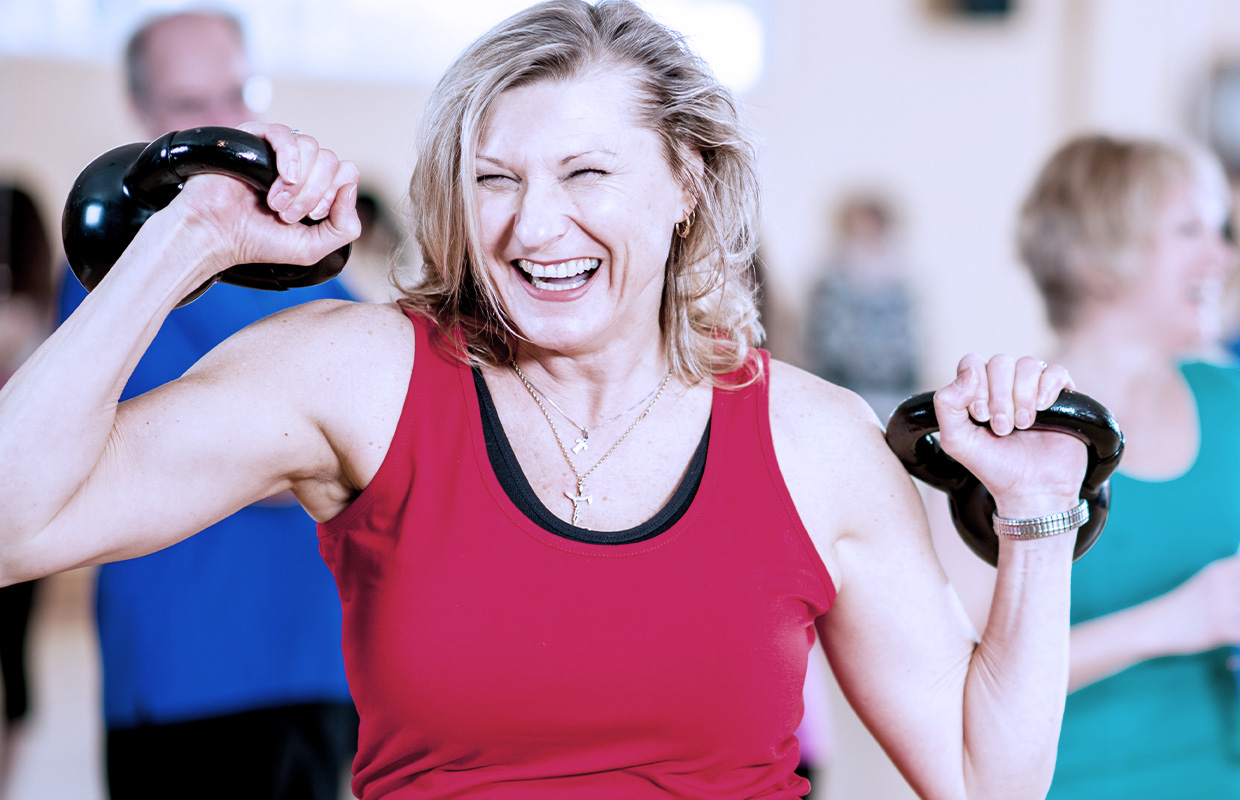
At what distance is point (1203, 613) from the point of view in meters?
1.58

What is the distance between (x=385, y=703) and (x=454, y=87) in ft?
2.11

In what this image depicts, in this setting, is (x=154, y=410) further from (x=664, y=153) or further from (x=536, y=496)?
(x=664, y=153)

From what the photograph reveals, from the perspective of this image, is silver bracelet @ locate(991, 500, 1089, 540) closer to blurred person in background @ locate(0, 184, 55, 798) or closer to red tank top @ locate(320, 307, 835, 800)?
red tank top @ locate(320, 307, 835, 800)

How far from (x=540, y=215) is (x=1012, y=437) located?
0.56 meters

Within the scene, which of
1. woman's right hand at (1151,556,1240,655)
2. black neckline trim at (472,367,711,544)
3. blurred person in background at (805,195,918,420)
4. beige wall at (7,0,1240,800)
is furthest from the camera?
beige wall at (7,0,1240,800)

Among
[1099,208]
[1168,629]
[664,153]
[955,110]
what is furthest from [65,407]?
[955,110]

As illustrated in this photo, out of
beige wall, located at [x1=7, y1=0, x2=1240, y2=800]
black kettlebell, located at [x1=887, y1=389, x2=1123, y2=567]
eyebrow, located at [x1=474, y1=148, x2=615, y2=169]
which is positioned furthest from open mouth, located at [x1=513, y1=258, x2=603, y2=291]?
beige wall, located at [x1=7, y1=0, x2=1240, y2=800]

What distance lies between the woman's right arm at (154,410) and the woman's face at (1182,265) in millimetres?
1336

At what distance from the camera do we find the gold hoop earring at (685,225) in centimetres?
138

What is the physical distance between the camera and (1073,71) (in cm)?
676

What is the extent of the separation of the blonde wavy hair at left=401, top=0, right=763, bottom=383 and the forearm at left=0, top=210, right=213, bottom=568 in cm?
35

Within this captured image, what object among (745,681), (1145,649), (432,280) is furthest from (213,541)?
(1145,649)

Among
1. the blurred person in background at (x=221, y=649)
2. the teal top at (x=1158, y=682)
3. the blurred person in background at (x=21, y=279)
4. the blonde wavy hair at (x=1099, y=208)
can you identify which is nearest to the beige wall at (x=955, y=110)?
the blurred person in background at (x=21, y=279)

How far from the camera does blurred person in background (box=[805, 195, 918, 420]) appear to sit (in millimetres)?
6141
